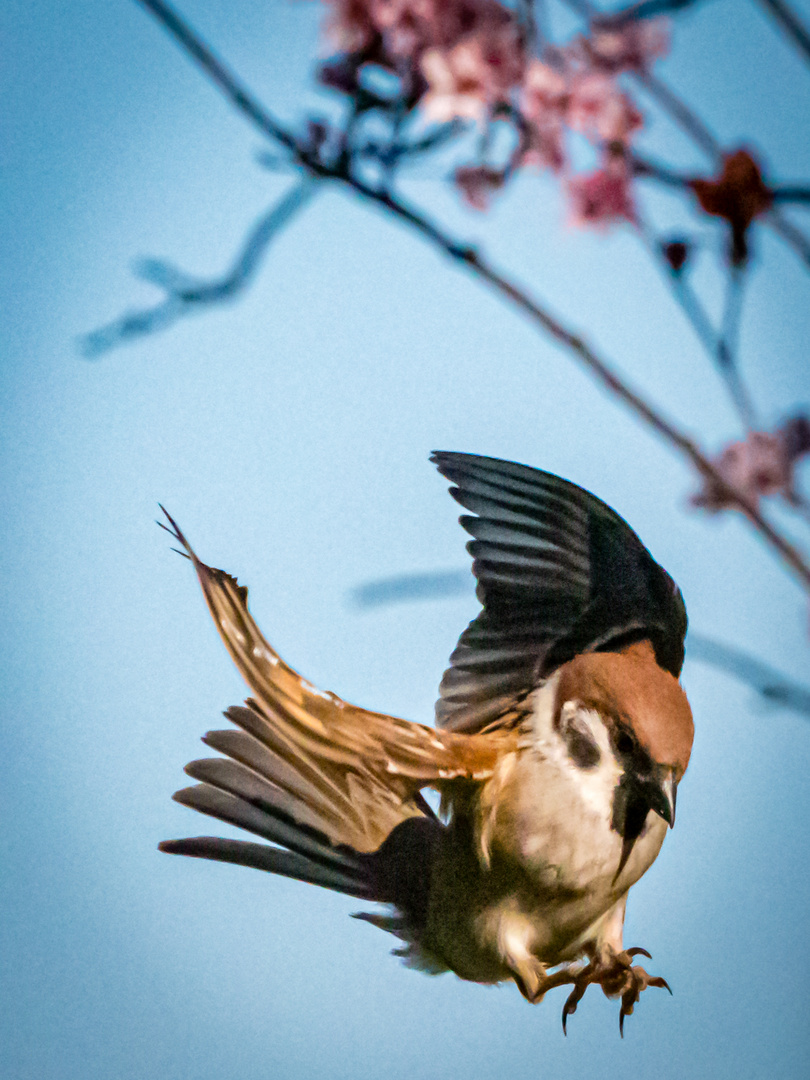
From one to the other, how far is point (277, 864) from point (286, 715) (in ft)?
0.32

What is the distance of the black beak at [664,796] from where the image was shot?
299mm

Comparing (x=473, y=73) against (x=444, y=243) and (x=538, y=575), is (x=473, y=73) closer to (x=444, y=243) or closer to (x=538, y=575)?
(x=444, y=243)

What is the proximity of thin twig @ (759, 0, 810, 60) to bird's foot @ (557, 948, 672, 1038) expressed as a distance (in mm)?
405

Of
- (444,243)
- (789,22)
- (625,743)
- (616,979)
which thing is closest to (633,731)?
(625,743)

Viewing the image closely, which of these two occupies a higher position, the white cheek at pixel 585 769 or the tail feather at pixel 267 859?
the white cheek at pixel 585 769

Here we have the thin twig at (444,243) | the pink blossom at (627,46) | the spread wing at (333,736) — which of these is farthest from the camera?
the pink blossom at (627,46)

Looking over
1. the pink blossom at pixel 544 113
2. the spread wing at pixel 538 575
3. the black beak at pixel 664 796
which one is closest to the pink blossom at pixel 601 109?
the pink blossom at pixel 544 113

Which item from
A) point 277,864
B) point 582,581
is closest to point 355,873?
point 277,864

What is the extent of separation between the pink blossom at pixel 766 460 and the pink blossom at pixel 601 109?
201 millimetres

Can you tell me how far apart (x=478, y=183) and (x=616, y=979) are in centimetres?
40

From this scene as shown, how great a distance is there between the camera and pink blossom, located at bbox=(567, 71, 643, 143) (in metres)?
0.51

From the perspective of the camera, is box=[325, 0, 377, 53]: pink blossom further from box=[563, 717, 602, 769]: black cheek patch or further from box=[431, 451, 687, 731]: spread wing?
box=[563, 717, 602, 769]: black cheek patch

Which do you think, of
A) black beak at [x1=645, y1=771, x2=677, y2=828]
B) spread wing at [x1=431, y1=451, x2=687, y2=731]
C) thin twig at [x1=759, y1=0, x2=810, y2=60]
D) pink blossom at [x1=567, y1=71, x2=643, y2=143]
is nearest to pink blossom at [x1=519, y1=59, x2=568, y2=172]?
pink blossom at [x1=567, y1=71, x2=643, y2=143]

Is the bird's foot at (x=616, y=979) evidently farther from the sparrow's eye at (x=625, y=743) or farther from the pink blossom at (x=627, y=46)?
the pink blossom at (x=627, y=46)
